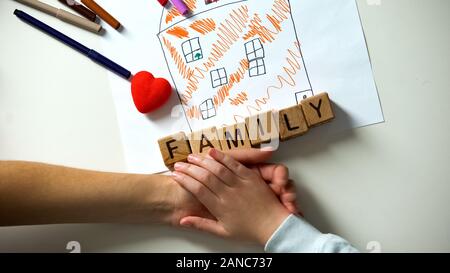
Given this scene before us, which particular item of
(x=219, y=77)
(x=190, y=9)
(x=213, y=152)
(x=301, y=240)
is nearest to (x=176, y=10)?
(x=190, y=9)

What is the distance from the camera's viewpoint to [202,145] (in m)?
0.53

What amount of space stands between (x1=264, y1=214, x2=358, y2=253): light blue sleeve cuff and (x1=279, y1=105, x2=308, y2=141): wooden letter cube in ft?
0.37

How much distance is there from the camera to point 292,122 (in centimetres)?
50

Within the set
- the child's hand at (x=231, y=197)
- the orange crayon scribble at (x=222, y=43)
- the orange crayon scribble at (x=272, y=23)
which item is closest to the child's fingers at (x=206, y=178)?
the child's hand at (x=231, y=197)

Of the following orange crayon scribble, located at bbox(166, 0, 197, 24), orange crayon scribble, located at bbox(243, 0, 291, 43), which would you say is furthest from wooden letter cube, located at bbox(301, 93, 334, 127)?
orange crayon scribble, located at bbox(166, 0, 197, 24)

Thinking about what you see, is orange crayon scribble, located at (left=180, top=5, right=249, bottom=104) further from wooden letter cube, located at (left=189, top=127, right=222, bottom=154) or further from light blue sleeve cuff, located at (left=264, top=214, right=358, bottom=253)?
light blue sleeve cuff, located at (left=264, top=214, right=358, bottom=253)

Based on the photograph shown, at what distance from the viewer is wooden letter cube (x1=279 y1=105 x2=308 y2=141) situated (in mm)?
498

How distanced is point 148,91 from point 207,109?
90 mm

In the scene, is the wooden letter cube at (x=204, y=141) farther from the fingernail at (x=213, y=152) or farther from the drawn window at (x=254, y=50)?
the drawn window at (x=254, y=50)

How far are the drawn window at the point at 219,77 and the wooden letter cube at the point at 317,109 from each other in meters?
0.12

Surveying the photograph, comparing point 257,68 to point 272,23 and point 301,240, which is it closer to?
point 272,23

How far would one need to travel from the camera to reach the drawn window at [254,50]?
528 millimetres
